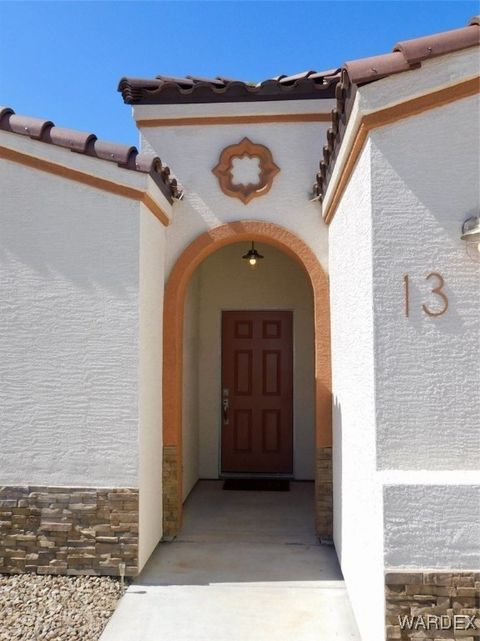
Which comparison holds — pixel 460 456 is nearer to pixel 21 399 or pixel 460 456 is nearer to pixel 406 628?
pixel 406 628

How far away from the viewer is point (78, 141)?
5074 mm

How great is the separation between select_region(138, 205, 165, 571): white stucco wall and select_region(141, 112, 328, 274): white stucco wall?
1.50 ft

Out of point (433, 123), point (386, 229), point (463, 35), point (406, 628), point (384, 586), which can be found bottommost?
point (406, 628)

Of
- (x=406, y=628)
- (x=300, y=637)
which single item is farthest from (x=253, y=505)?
(x=406, y=628)

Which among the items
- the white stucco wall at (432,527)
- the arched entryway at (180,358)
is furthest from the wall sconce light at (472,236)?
the arched entryway at (180,358)

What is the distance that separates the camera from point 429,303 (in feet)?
11.8

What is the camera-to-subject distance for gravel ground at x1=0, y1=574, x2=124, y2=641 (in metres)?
4.07

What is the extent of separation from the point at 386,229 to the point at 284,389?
506 centimetres

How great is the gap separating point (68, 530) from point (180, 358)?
2.20m

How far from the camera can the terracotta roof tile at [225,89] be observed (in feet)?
20.4

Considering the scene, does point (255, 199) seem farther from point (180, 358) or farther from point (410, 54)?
point (410, 54)

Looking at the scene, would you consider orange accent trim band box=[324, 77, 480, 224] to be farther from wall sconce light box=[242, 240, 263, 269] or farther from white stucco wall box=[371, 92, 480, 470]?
wall sconce light box=[242, 240, 263, 269]

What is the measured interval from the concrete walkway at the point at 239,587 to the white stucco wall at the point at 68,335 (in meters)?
1.07

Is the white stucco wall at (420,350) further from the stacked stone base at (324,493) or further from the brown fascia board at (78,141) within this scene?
the brown fascia board at (78,141)
